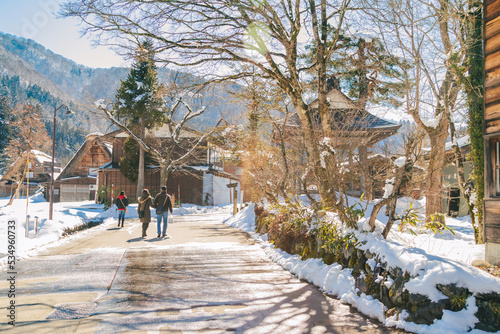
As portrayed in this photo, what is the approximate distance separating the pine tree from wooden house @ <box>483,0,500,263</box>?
2579 cm

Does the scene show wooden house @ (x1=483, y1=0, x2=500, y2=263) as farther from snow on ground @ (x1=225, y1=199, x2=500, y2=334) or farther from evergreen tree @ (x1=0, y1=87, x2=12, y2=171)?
evergreen tree @ (x1=0, y1=87, x2=12, y2=171)

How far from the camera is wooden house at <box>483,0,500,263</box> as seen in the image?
7.01m

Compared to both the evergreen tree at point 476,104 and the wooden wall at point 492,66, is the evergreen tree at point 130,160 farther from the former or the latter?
the wooden wall at point 492,66

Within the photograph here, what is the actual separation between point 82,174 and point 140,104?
71.7 ft

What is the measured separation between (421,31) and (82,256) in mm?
10385

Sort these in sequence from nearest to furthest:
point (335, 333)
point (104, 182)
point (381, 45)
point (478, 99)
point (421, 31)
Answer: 1. point (335, 333)
2. point (478, 99)
3. point (421, 31)
4. point (381, 45)
5. point (104, 182)

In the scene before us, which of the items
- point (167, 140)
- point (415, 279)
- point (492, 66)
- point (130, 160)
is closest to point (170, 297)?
point (415, 279)

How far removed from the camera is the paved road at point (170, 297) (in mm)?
4059

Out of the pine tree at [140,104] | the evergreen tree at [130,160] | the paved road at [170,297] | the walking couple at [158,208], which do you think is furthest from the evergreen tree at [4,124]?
the paved road at [170,297]

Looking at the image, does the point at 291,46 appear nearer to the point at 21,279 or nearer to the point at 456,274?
the point at 456,274

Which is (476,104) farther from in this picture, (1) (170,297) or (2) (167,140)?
(2) (167,140)

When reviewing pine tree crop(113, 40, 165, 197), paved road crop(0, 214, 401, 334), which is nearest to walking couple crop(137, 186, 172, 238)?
paved road crop(0, 214, 401, 334)

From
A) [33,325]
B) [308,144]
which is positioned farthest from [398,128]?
[33,325]

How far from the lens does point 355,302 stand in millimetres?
4816
